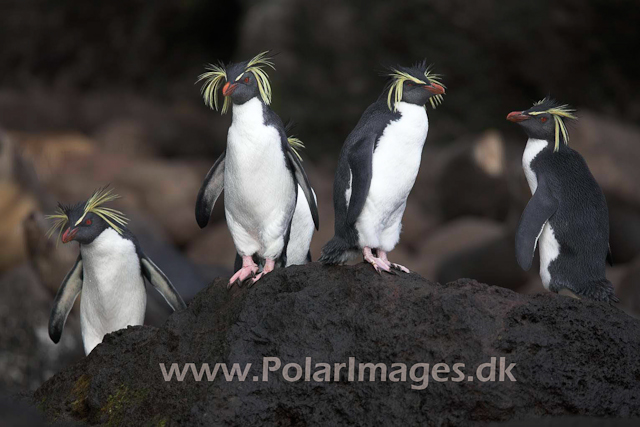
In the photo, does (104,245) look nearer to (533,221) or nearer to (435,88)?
(435,88)

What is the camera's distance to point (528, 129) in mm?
3703

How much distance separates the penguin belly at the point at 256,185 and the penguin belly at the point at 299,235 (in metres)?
0.50

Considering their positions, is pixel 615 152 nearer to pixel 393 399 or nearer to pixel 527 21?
pixel 527 21

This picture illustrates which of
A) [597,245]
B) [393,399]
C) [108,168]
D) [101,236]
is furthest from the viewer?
[108,168]

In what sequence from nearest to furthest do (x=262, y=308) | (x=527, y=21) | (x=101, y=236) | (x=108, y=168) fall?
(x=262, y=308) < (x=101, y=236) < (x=527, y=21) < (x=108, y=168)

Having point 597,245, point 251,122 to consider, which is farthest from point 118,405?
point 597,245

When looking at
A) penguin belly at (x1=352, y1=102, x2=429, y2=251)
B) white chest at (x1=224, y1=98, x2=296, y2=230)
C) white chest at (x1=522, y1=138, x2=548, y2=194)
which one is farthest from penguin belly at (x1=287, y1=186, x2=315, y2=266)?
white chest at (x1=522, y1=138, x2=548, y2=194)

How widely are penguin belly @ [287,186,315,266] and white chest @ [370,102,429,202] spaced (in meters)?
0.99

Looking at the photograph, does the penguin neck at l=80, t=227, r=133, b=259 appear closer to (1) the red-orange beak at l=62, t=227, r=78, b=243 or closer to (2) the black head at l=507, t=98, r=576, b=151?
(1) the red-orange beak at l=62, t=227, r=78, b=243

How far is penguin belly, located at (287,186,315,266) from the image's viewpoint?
432 cm

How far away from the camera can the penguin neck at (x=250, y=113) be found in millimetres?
3588

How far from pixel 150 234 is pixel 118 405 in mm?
5387

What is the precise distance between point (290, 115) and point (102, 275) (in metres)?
7.15

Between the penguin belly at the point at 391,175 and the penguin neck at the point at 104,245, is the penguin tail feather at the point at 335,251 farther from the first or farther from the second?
the penguin neck at the point at 104,245
